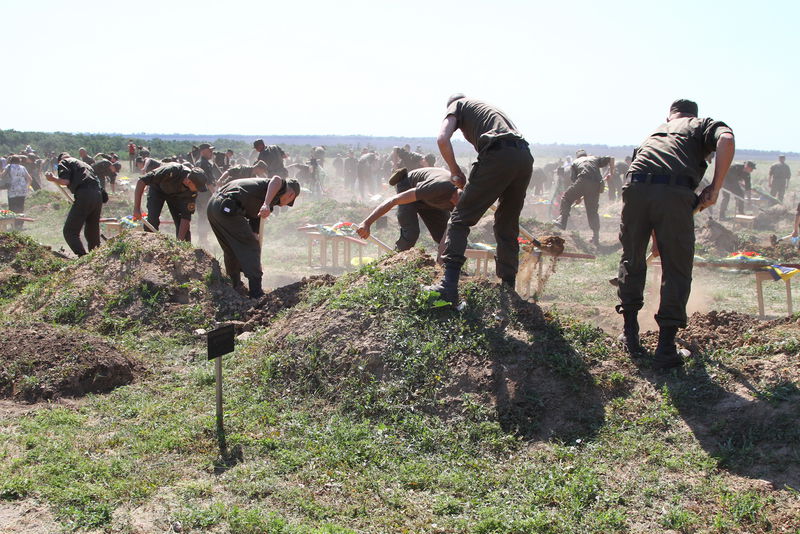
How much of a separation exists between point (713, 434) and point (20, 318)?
6282 mm

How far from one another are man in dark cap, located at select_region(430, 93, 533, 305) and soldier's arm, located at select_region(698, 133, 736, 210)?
126cm

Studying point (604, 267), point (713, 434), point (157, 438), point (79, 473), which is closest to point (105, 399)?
point (157, 438)

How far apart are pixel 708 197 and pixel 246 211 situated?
4.80 m

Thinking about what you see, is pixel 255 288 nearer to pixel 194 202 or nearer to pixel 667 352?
pixel 194 202

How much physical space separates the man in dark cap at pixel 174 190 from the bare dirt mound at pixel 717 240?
10.2 meters

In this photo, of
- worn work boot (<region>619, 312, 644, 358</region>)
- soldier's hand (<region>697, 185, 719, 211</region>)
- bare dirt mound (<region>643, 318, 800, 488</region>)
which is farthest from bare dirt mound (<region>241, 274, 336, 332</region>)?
soldier's hand (<region>697, 185, 719, 211</region>)

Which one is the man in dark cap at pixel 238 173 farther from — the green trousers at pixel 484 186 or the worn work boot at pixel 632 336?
the worn work boot at pixel 632 336

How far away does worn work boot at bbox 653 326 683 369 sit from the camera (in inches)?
187

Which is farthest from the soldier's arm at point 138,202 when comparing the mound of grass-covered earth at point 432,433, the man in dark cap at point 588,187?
the man in dark cap at point 588,187

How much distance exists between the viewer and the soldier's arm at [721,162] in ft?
14.5

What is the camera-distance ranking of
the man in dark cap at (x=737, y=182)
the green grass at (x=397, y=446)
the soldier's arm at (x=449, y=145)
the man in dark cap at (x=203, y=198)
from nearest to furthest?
1. the green grass at (x=397, y=446)
2. the soldier's arm at (x=449, y=145)
3. the man in dark cap at (x=203, y=198)
4. the man in dark cap at (x=737, y=182)

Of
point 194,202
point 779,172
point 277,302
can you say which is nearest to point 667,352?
point 277,302

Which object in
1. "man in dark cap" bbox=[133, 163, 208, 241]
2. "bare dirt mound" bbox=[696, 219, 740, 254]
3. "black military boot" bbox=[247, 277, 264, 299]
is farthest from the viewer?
"bare dirt mound" bbox=[696, 219, 740, 254]

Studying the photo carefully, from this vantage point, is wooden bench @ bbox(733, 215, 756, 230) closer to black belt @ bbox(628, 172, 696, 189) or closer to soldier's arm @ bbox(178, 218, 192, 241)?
soldier's arm @ bbox(178, 218, 192, 241)
